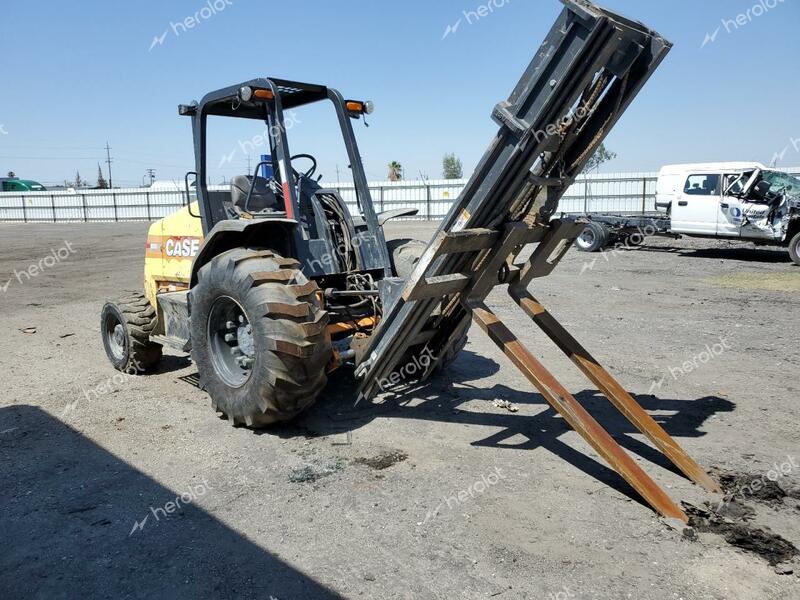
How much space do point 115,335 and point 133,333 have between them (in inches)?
25.5

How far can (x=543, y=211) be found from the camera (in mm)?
4238

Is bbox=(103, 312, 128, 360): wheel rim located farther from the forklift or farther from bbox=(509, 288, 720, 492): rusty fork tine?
bbox=(509, 288, 720, 492): rusty fork tine

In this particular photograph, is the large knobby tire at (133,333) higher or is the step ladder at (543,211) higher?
the step ladder at (543,211)

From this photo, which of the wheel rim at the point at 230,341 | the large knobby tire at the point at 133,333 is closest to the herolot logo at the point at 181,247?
the large knobby tire at the point at 133,333

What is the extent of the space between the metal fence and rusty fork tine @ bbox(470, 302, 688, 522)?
16.7 m

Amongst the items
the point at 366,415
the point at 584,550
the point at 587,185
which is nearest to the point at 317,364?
the point at 366,415

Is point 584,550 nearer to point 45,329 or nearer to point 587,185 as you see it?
point 45,329

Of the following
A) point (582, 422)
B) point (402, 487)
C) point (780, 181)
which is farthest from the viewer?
point (780, 181)

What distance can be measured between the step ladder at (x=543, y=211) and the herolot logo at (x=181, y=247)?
228cm

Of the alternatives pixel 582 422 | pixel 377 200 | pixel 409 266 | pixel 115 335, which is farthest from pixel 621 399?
pixel 377 200

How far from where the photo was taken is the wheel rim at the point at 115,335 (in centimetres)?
651

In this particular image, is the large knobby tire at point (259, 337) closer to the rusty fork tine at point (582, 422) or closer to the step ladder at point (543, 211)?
the step ladder at point (543, 211)

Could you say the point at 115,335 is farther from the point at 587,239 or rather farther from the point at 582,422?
the point at 587,239

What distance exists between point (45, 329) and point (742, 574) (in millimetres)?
8592
